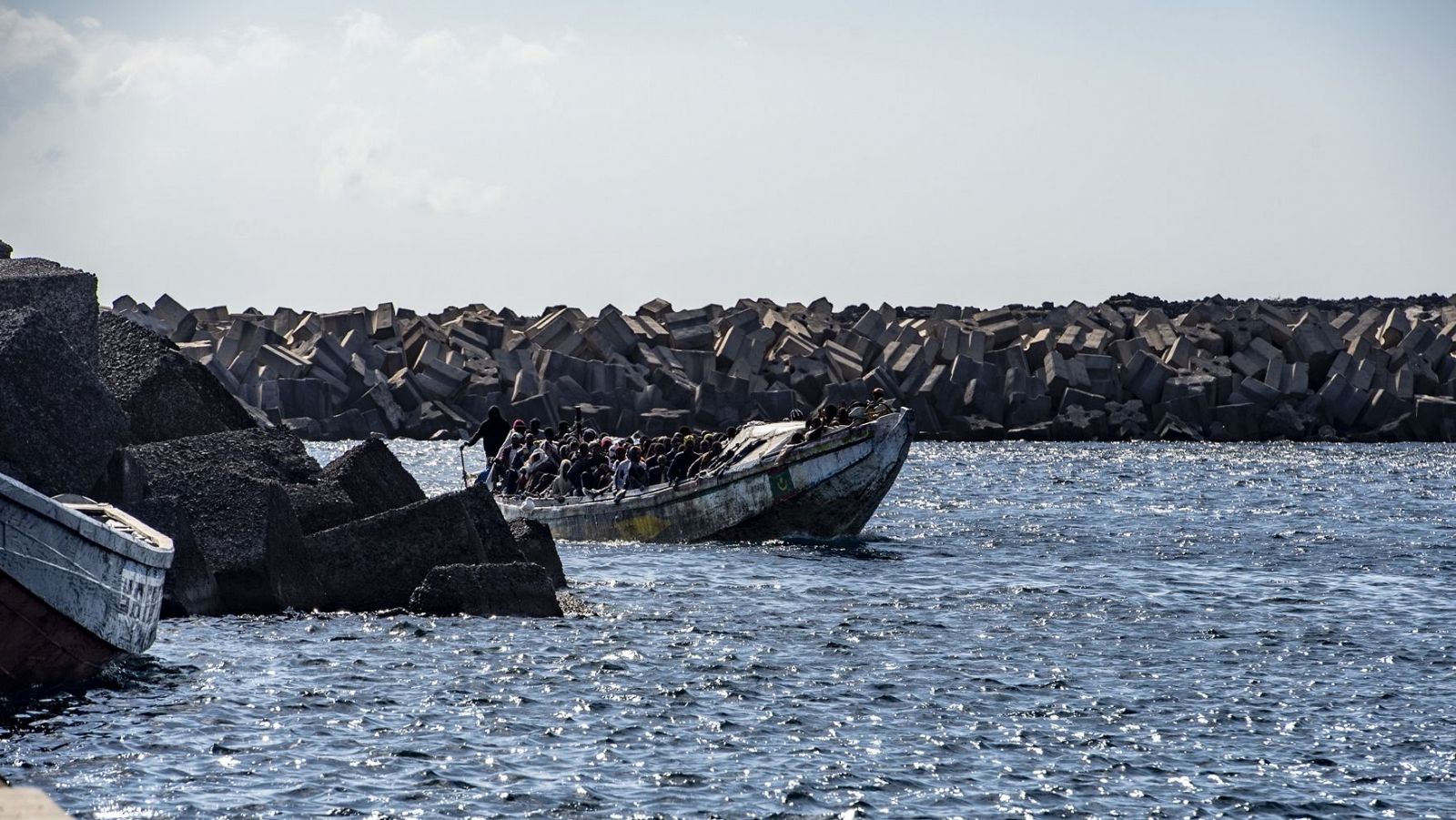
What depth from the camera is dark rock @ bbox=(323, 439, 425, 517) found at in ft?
68.1

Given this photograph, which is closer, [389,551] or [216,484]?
[216,484]

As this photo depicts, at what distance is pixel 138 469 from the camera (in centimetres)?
1828

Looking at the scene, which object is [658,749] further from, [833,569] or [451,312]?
[451,312]

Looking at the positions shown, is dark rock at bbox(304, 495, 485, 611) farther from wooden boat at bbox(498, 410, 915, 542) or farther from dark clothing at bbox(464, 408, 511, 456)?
dark clothing at bbox(464, 408, 511, 456)

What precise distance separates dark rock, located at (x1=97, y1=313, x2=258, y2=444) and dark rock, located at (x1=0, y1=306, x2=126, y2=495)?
2.73 m

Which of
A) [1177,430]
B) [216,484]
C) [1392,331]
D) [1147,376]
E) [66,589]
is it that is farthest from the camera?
[1392,331]

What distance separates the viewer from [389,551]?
19.7m

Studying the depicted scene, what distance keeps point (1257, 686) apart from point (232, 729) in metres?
9.42

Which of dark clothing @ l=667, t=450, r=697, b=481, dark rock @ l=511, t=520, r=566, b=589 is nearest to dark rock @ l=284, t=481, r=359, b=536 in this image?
dark rock @ l=511, t=520, r=566, b=589

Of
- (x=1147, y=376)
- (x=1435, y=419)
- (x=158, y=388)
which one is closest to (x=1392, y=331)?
(x=1435, y=419)

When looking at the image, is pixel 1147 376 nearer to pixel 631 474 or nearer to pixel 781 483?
pixel 631 474

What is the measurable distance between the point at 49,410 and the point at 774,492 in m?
13.4

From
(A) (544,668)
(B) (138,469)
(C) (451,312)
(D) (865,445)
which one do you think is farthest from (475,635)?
(C) (451,312)

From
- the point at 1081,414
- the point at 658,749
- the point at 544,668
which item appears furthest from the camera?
the point at 1081,414
